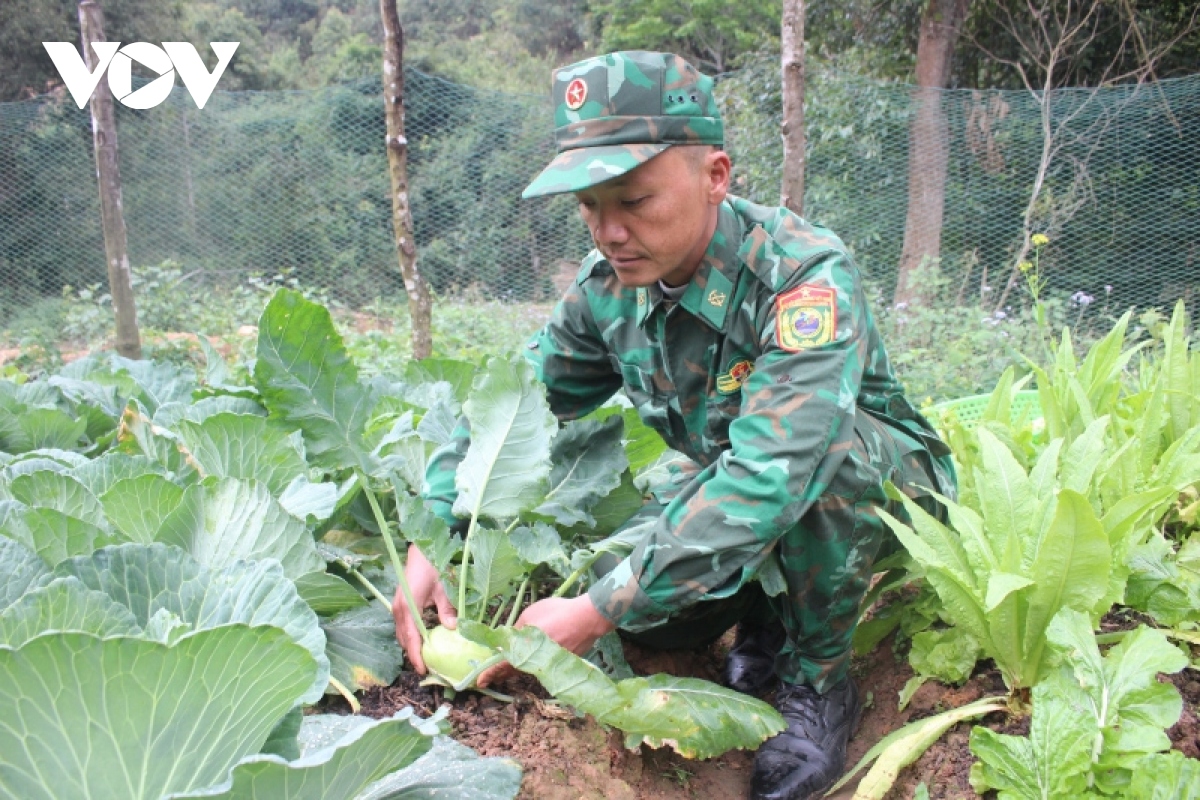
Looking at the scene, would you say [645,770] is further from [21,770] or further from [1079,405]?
[1079,405]

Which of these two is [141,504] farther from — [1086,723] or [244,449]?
[1086,723]

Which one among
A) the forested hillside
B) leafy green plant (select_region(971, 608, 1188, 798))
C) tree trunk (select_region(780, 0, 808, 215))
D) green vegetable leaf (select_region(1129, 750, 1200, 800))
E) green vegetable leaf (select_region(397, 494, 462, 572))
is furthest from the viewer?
the forested hillside

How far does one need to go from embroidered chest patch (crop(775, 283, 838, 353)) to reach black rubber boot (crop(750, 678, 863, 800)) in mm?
796

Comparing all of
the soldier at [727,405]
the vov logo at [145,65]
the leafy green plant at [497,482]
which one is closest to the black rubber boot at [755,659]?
the soldier at [727,405]

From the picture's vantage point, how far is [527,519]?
6.79ft

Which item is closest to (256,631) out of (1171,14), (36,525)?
(36,525)

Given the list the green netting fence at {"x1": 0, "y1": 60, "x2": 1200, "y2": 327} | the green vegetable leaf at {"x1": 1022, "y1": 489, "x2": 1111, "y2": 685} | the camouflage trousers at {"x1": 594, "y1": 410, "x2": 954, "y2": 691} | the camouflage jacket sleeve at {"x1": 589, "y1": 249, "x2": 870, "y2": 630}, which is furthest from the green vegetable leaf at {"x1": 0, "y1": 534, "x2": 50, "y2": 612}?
the green netting fence at {"x1": 0, "y1": 60, "x2": 1200, "y2": 327}

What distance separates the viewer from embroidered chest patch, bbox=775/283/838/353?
1737 millimetres

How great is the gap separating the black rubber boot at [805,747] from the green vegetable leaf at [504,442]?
71cm

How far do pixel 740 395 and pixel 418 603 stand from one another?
2.70 feet

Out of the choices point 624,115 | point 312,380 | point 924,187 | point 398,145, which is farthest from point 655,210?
point 924,187

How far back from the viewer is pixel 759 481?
165cm

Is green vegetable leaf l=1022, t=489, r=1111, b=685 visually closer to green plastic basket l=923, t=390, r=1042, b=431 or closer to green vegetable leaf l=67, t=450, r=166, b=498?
A: green plastic basket l=923, t=390, r=1042, b=431

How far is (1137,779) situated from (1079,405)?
1.19 meters
